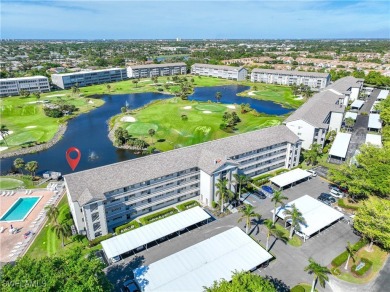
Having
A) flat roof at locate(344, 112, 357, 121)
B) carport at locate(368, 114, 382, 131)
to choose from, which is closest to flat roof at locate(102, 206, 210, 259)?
carport at locate(368, 114, 382, 131)

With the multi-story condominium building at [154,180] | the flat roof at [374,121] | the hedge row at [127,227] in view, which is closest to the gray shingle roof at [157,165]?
the multi-story condominium building at [154,180]

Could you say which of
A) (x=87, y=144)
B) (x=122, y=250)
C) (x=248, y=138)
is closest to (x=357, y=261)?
(x=248, y=138)


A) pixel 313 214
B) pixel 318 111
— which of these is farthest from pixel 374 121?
pixel 313 214

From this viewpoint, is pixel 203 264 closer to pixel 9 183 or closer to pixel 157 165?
pixel 157 165

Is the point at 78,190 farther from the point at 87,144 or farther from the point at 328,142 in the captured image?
the point at 328,142

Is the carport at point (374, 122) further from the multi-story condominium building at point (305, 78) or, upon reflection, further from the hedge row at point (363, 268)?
the hedge row at point (363, 268)

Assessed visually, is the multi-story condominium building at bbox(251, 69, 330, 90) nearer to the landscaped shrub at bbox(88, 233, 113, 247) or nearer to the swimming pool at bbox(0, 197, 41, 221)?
the landscaped shrub at bbox(88, 233, 113, 247)
